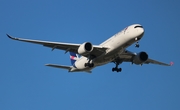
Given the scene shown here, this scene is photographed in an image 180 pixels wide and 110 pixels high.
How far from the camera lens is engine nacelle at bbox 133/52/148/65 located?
4253 centimetres

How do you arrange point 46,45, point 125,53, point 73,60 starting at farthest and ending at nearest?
point 73,60
point 125,53
point 46,45

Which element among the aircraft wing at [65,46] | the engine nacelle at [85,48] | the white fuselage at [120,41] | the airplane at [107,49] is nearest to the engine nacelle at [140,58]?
the airplane at [107,49]

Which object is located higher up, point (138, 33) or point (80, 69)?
point (138, 33)

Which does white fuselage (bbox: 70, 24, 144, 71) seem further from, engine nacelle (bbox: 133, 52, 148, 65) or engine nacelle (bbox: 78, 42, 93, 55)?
engine nacelle (bbox: 133, 52, 148, 65)

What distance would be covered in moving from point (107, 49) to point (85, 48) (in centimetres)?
214

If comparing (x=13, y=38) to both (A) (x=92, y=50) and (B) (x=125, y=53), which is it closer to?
(A) (x=92, y=50)

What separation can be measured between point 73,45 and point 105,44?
3191 millimetres

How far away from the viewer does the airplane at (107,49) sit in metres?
37.4

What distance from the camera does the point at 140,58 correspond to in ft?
140

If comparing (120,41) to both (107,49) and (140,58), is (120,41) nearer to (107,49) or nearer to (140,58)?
(107,49)

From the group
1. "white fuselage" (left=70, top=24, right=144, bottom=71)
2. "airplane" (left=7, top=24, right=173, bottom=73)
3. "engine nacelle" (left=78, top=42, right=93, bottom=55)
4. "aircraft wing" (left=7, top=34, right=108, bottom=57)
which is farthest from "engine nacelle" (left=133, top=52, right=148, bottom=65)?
"engine nacelle" (left=78, top=42, right=93, bottom=55)

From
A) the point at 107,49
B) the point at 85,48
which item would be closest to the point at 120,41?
the point at 107,49

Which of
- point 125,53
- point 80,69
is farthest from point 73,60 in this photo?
point 125,53

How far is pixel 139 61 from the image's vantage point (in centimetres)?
4253
